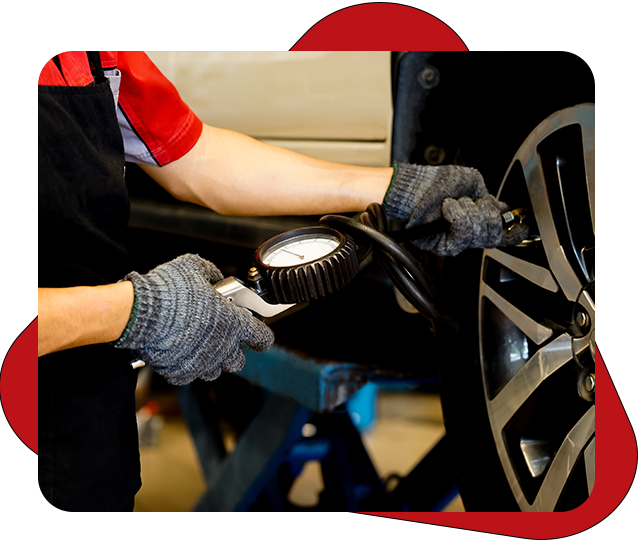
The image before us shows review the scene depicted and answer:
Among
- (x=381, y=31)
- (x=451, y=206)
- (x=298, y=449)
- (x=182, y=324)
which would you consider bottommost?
(x=298, y=449)

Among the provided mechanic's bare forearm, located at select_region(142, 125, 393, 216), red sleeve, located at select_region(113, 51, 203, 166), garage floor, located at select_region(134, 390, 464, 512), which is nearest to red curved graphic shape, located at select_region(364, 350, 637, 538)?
mechanic's bare forearm, located at select_region(142, 125, 393, 216)

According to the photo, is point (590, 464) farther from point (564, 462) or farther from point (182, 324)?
point (182, 324)

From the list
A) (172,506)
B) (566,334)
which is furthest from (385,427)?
(566,334)

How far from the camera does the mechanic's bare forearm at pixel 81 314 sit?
465 millimetres

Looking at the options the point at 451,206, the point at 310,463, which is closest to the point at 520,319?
the point at 451,206

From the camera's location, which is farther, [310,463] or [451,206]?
[310,463]

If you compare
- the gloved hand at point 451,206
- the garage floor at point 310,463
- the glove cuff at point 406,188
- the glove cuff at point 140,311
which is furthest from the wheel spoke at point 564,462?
the garage floor at point 310,463

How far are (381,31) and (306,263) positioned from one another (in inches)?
11.5

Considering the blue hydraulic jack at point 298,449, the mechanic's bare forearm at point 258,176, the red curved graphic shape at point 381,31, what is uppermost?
the red curved graphic shape at point 381,31

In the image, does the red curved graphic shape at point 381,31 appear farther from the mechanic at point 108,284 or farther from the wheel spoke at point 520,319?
the wheel spoke at point 520,319

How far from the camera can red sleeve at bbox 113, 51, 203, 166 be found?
705 millimetres

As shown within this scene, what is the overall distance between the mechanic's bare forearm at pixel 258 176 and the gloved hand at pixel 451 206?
7 centimetres

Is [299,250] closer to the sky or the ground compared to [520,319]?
closer to the sky

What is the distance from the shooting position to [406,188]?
0.74m
